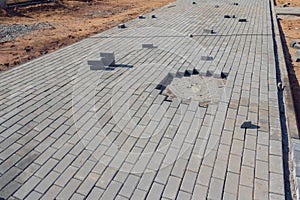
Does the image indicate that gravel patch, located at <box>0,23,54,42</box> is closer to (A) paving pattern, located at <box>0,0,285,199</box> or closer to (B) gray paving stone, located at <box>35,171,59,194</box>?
(A) paving pattern, located at <box>0,0,285,199</box>

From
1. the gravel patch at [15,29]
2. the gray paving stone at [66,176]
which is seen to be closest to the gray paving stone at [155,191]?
the gray paving stone at [66,176]

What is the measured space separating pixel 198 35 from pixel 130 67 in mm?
4064

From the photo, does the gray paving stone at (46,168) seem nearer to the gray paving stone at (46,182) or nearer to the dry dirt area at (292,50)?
the gray paving stone at (46,182)

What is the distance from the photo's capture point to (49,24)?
15117mm

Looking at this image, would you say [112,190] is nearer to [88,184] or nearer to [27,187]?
[88,184]

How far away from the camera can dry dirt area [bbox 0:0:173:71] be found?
34.8ft

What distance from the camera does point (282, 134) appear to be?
4.09m

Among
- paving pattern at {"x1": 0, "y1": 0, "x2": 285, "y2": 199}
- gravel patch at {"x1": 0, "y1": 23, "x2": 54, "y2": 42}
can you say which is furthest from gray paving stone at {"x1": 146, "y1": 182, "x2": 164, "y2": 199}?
gravel patch at {"x1": 0, "y1": 23, "x2": 54, "y2": 42}

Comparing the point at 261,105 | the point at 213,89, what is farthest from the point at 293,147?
the point at 213,89

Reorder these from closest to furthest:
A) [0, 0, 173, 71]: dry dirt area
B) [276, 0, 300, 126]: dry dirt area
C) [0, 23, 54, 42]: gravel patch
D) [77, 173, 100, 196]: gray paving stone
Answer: [77, 173, 100, 196]: gray paving stone → [276, 0, 300, 126]: dry dirt area → [0, 0, 173, 71]: dry dirt area → [0, 23, 54, 42]: gravel patch

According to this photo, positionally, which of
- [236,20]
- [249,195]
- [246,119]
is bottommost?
[249,195]

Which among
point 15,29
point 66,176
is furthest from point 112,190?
point 15,29

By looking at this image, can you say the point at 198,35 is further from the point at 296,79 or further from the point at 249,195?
the point at 249,195

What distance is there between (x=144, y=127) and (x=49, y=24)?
44.3ft
